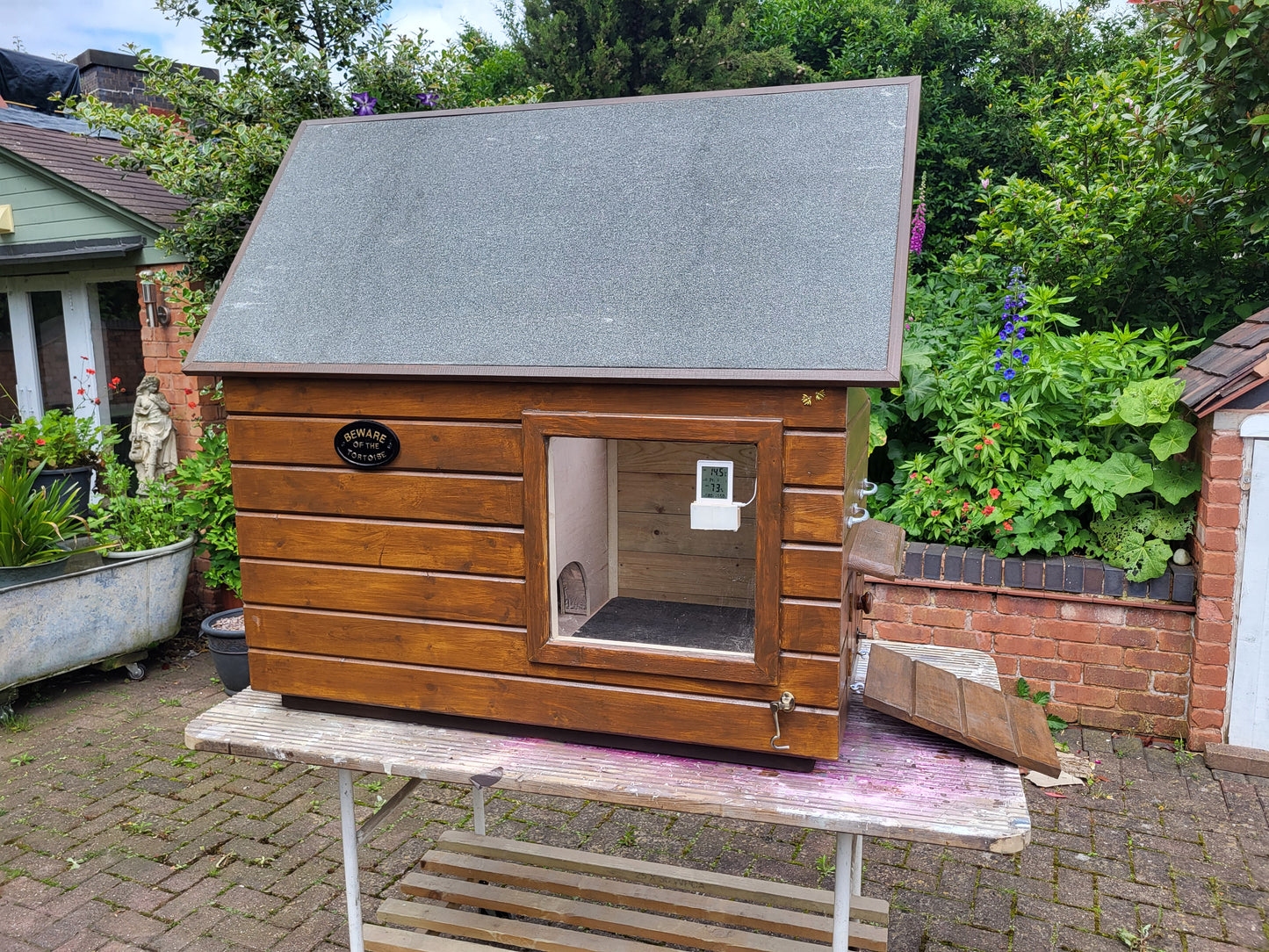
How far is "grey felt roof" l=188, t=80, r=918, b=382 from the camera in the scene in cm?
220

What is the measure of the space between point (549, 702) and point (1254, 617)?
3735mm

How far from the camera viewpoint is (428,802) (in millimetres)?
4375

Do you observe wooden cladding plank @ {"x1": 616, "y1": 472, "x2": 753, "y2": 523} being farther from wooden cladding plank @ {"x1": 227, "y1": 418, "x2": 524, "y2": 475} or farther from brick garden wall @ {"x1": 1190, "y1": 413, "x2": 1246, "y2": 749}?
brick garden wall @ {"x1": 1190, "y1": 413, "x2": 1246, "y2": 749}

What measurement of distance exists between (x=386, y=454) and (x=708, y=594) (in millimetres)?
1706

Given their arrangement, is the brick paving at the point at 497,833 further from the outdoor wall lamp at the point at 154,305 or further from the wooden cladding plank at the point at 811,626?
the outdoor wall lamp at the point at 154,305

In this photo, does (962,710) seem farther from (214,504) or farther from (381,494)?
(214,504)

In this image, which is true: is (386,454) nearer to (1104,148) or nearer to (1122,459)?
(1122,459)

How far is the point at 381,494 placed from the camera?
254 centimetres

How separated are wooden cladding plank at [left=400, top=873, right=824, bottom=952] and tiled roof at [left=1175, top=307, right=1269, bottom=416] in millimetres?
3059

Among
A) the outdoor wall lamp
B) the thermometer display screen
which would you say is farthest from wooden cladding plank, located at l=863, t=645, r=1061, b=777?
the outdoor wall lamp

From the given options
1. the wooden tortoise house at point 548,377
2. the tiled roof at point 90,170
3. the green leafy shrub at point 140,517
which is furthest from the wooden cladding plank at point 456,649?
the tiled roof at point 90,170

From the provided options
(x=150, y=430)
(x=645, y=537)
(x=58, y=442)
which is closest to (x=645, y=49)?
(x=150, y=430)

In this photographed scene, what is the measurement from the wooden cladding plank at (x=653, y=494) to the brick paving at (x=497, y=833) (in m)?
1.46

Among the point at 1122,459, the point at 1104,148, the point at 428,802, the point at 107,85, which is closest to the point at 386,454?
the point at 428,802
